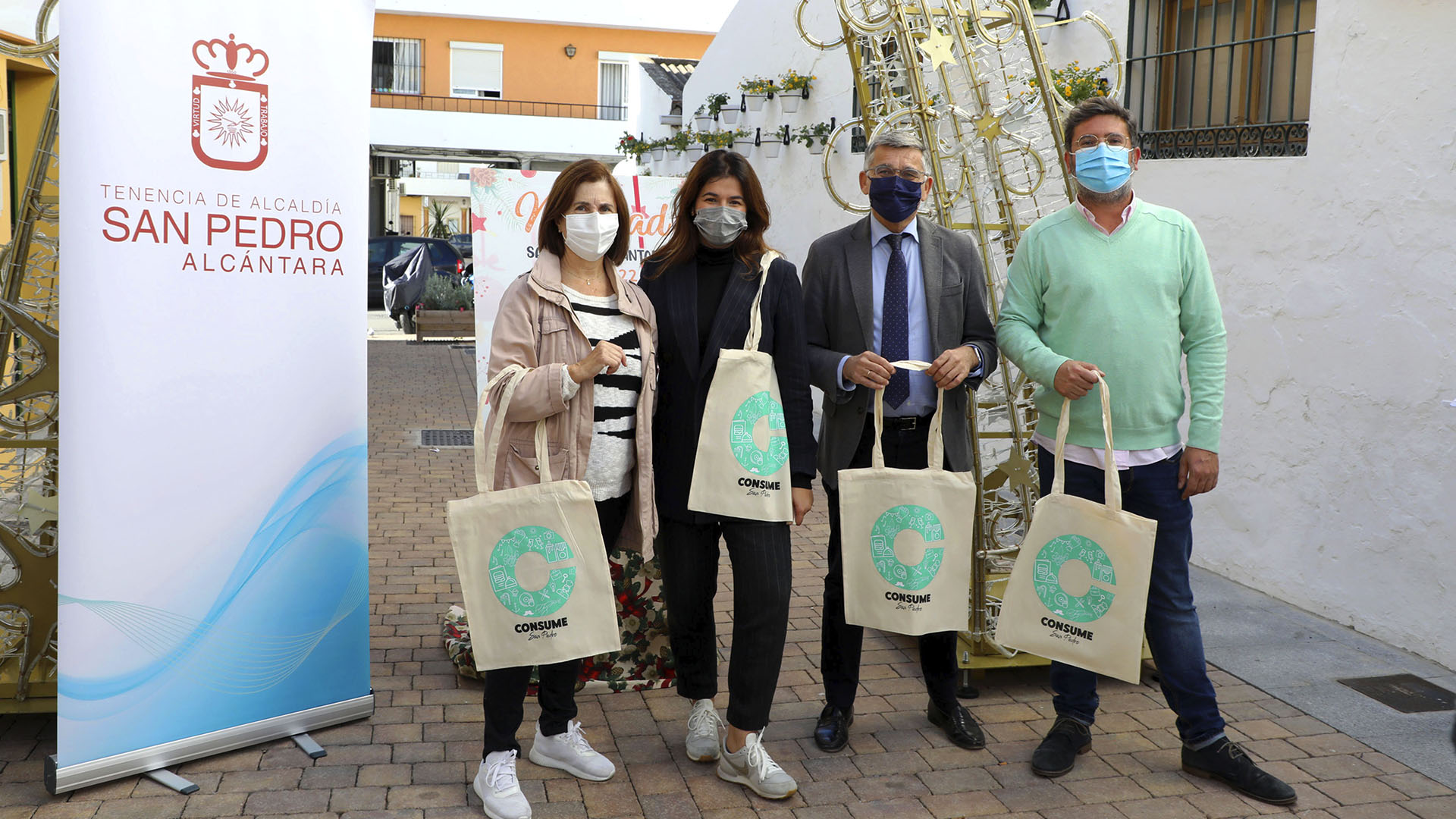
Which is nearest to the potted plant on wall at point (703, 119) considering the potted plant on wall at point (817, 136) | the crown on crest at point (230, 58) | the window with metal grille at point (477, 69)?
the potted plant on wall at point (817, 136)

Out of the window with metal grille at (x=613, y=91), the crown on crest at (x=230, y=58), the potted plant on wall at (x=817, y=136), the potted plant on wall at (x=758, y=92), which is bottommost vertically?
the crown on crest at (x=230, y=58)

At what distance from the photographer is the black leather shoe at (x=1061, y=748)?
12.4 feet

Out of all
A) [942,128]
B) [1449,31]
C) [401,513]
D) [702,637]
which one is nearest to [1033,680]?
[702,637]

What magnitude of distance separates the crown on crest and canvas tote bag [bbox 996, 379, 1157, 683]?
2.57m

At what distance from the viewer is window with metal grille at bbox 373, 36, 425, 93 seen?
2877 centimetres

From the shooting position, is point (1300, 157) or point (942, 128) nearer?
point (942, 128)

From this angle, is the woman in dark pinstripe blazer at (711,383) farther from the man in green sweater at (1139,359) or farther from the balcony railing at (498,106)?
the balcony railing at (498,106)

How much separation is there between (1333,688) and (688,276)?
2.92 metres

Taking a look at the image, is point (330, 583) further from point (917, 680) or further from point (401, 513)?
point (401, 513)

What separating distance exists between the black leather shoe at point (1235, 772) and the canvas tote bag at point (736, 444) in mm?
1552

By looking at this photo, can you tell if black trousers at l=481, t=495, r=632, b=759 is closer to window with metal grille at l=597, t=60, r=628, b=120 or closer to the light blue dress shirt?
the light blue dress shirt

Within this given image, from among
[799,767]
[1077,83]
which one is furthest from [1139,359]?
[1077,83]

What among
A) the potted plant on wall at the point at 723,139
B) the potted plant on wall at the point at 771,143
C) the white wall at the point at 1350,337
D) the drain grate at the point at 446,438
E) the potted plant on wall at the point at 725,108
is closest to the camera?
the white wall at the point at 1350,337

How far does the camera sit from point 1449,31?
4.59 metres
